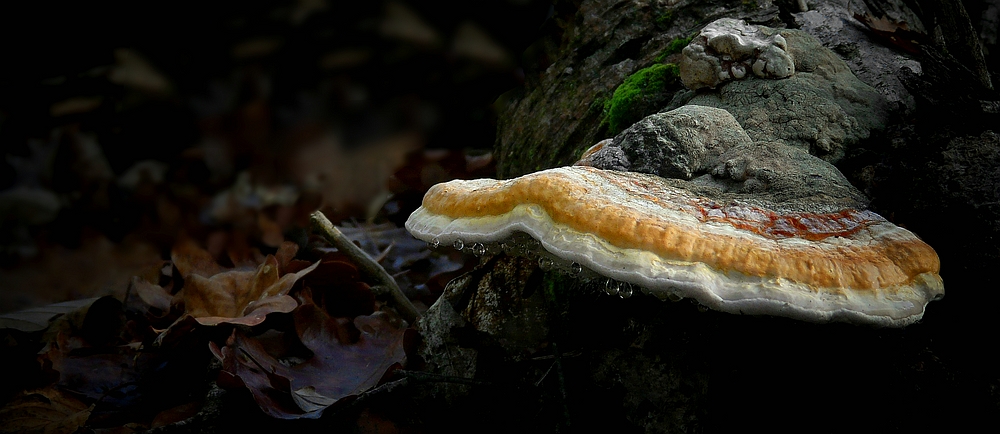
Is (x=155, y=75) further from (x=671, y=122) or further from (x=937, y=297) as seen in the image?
(x=937, y=297)

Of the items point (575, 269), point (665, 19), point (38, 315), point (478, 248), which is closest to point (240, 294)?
point (38, 315)

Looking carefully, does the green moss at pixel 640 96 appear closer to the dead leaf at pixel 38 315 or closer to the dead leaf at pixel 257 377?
the dead leaf at pixel 257 377

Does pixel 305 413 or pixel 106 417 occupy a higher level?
pixel 305 413

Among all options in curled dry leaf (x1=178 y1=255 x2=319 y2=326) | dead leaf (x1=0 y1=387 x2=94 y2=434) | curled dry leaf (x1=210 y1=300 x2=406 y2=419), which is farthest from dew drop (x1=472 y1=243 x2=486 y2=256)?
dead leaf (x1=0 y1=387 x2=94 y2=434)

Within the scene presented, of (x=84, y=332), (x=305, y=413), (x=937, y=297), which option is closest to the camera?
(x=937, y=297)

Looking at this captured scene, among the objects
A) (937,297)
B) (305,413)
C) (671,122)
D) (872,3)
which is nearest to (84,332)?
(305,413)

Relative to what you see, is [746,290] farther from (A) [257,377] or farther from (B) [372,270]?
(B) [372,270]

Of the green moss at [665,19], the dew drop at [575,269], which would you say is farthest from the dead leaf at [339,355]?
the green moss at [665,19]

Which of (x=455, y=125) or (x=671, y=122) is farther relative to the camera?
(x=671, y=122)
